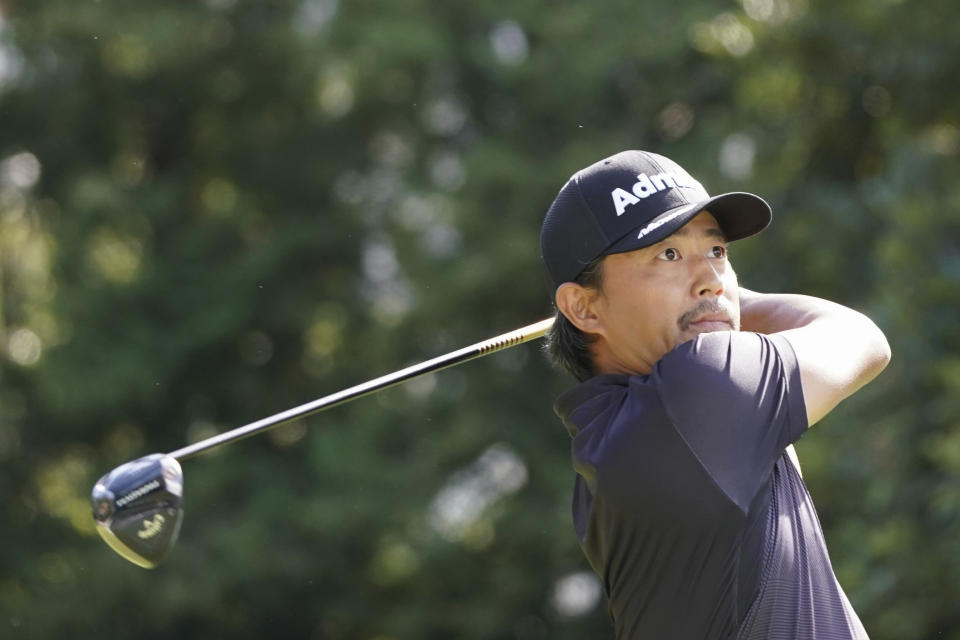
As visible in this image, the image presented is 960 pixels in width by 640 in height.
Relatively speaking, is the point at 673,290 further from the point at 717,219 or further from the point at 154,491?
the point at 154,491

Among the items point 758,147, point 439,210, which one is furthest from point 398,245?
point 758,147

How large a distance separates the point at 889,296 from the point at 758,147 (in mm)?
2616

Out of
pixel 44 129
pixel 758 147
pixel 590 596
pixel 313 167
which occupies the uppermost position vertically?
pixel 44 129

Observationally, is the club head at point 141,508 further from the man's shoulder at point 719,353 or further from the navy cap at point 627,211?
the man's shoulder at point 719,353

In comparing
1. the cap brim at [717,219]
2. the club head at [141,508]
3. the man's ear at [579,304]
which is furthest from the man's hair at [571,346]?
the club head at [141,508]

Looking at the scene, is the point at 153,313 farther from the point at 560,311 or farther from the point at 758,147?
the point at 560,311

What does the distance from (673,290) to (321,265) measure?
34.6 feet

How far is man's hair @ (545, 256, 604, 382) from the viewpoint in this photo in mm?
2848

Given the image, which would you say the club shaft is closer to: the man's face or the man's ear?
the man's ear

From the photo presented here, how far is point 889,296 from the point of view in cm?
703

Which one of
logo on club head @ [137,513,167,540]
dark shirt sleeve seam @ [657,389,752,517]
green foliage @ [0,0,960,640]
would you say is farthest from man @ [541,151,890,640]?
green foliage @ [0,0,960,640]

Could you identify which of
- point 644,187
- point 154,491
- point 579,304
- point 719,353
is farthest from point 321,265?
point 719,353

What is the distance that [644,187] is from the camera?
266cm

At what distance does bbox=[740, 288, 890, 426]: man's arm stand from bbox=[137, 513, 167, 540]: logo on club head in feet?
4.26
